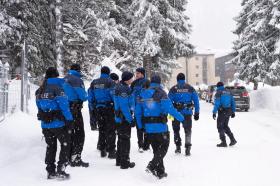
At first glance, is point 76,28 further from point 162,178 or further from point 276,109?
point 162,178

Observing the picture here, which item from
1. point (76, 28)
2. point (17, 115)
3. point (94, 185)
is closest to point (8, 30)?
point (17, 115)

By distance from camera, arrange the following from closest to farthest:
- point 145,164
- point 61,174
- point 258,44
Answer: point 61,174
point 145,164
point 258,44

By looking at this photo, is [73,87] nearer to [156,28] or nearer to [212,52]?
[156,28]

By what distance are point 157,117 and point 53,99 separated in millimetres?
1928

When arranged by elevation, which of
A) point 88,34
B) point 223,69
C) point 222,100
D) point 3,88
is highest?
point 223,69

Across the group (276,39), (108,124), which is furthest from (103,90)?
(276,39)

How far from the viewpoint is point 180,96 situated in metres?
10.5

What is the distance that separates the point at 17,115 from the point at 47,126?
5.11 meters

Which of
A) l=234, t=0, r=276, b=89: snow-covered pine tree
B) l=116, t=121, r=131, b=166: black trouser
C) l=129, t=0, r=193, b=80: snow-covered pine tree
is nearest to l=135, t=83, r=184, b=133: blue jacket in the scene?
l=116, t=121, r=131, b=166: black trouser

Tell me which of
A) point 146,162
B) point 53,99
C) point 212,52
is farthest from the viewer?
point 212,52

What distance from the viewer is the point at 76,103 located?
29.0ft

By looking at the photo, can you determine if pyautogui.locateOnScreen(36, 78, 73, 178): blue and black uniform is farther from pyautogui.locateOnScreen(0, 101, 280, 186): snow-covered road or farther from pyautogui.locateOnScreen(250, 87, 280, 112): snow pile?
pyautogui.locateOnScreen(250, 87, 280, 112): snow pile

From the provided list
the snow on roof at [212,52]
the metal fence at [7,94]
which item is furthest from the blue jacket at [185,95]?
the snow on roof at [212,52]

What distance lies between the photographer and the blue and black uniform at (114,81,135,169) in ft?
28.5
